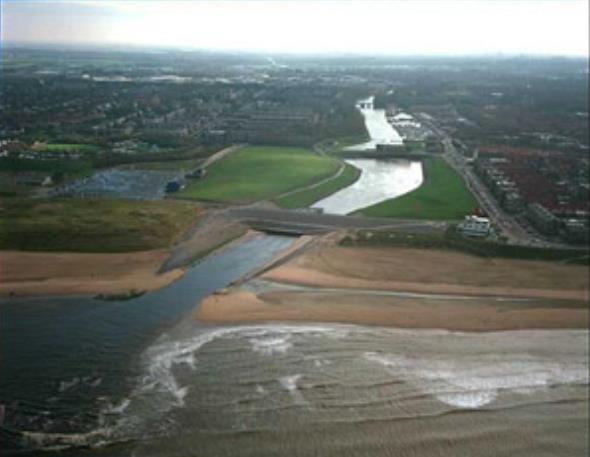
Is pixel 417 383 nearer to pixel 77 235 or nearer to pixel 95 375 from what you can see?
pixel 95 375

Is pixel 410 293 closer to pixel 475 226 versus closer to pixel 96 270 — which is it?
pixel 475 226

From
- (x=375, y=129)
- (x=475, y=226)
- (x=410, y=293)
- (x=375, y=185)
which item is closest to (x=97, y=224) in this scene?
(x=410, y=293)

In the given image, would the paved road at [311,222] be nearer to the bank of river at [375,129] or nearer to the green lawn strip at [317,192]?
the green lawn strip at [317,192]

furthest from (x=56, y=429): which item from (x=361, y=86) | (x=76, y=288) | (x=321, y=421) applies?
(x=361, y=86)

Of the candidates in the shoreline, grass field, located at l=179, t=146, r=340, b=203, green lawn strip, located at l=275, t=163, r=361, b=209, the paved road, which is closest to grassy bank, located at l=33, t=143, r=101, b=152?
grass field, located at l=179, t=146, r=340, b=203

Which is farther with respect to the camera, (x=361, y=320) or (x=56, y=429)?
(x=361, y=320)

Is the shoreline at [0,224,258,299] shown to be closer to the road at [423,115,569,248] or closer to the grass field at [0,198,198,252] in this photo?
the grass field at [0,198,198,252]

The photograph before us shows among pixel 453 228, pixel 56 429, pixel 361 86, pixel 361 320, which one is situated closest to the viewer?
pixel 56 429
